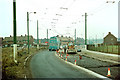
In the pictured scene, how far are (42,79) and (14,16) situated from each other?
10.0 meters

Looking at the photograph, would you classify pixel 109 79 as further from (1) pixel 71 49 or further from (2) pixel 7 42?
(2) pixel 7 42

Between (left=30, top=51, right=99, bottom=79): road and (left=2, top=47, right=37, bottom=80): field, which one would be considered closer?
(left=2, top=47, right=37, bottom=80): field

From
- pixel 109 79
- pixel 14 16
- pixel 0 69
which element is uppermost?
pixel 14 16

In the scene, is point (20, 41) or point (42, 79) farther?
point (20, 41)

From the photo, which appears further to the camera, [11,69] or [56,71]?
[56,71]

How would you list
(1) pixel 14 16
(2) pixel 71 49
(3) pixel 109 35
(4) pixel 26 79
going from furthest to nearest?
(3) pixel 109 35, (2) pixel 71 49, (1) pixel 14 16, (4) pixel 26 79

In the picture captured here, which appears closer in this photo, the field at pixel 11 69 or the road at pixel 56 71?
the field at pixel 11 69

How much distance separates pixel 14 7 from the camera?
17969mm

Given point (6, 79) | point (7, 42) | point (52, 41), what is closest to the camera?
point (6, 79)

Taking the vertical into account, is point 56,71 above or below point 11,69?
below

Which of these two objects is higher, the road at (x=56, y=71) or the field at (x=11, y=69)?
the field at (x=11, y=69)

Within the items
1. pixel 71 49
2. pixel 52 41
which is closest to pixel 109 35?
pixel 52 41

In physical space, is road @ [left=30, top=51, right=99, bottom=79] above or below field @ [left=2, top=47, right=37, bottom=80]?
below

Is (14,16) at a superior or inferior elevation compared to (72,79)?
superior
